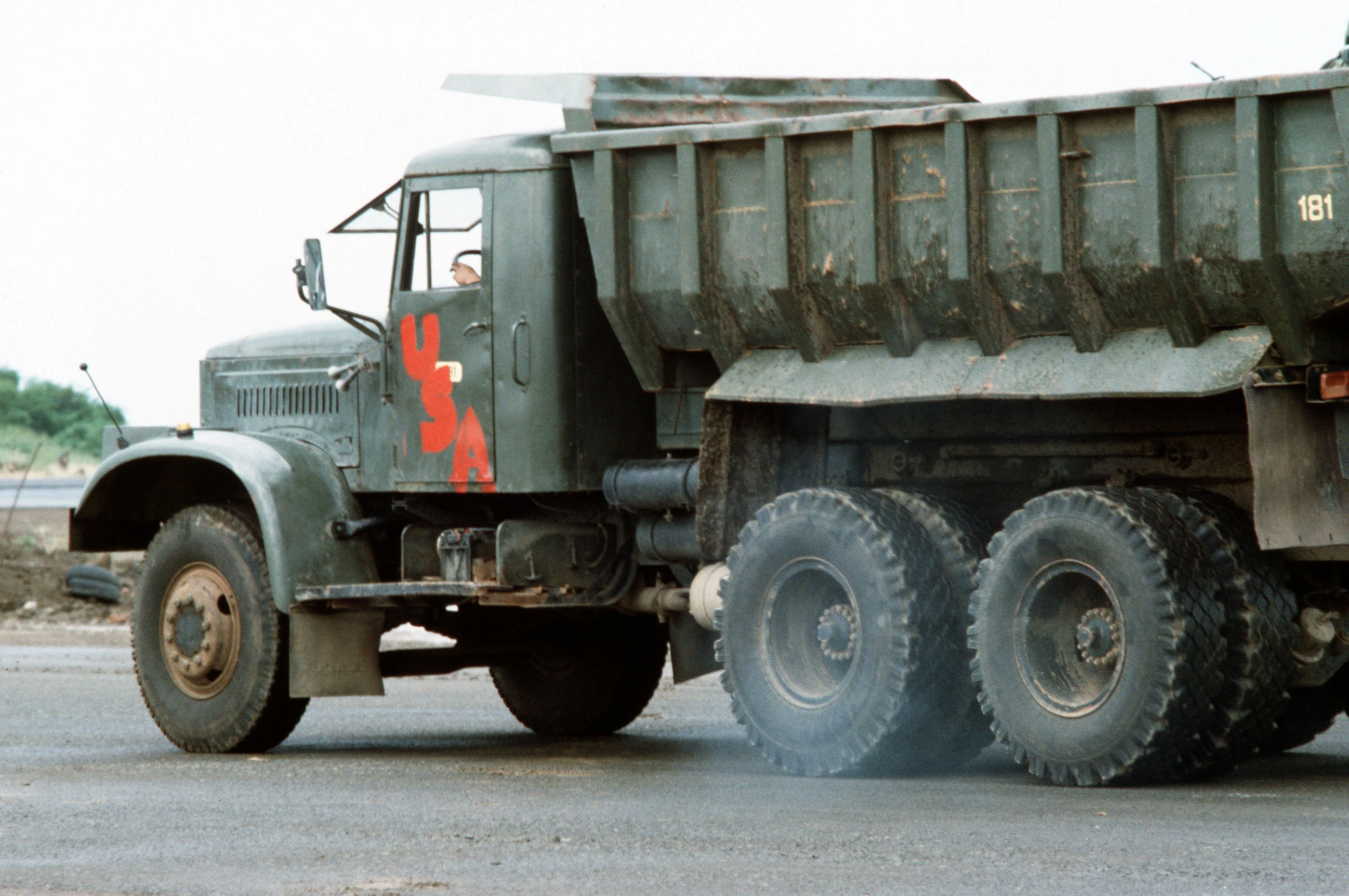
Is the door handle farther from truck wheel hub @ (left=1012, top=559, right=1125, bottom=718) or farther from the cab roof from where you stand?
truck wheel hub @ (left=1012, top=559, right=1125, bottom=718)

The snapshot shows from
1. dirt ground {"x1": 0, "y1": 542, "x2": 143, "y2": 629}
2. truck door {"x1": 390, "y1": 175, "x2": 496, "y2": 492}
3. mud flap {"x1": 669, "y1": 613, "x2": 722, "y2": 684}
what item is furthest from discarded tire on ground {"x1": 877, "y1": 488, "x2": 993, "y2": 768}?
dirt ground {"x1": 0, "y1": 542, "x2": 143, "y2": 629}

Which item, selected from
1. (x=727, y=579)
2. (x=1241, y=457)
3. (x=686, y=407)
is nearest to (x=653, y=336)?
(x=686, y=407)

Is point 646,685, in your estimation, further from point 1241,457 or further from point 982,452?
point 1241,457

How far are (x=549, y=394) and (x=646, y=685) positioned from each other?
2.54m

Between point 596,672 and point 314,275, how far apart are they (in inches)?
117

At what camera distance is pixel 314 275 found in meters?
10.6

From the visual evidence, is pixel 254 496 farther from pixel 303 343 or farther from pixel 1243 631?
pixel 1243 631

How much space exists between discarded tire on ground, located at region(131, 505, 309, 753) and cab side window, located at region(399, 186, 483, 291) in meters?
1.59

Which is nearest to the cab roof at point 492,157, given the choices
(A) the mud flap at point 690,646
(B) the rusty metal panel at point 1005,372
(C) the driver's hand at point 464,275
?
(C) the driver's hand at point 464,275

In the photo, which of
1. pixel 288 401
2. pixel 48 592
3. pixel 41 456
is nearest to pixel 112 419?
pixel 288 401

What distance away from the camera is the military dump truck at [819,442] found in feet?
27.2

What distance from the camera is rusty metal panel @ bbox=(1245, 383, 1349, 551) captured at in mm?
8203

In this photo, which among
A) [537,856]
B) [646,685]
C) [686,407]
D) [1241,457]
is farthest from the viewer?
[646,685]

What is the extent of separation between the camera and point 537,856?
6.99m
